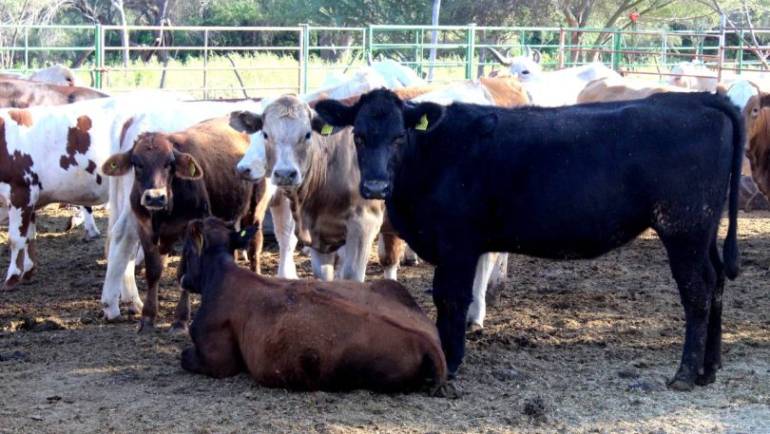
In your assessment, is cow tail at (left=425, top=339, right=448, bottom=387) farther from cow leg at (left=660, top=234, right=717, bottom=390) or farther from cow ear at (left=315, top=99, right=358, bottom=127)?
cow ear at (left=315, top=99, right=358, bottom=127)

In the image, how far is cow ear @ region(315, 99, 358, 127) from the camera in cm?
614

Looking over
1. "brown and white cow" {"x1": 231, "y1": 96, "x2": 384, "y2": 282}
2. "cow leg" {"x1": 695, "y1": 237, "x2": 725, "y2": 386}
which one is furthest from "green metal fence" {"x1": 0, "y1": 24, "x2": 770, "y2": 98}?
"cow leg" {"x1": 695, "y1": 237, "x2": 725, "y2": 386}

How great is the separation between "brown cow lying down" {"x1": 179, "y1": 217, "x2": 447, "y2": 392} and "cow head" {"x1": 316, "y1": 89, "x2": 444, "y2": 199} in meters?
0.66

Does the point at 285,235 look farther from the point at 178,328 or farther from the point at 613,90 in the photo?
the point at 613,90

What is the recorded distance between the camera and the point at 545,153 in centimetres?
597

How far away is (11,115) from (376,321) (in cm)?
526

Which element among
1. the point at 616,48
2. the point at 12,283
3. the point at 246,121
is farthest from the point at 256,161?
the point at 616,48

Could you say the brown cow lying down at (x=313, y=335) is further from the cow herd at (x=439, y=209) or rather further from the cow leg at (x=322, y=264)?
the cow leg at (x=322, y=264)

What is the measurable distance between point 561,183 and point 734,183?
0.97 m

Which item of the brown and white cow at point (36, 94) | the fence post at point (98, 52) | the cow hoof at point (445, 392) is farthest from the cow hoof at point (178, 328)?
the fence post at point (98, 52)

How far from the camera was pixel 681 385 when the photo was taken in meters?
5.86

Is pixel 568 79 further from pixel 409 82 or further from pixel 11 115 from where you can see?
pixel 11 115

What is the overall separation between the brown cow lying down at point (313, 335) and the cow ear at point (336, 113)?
0.94 m

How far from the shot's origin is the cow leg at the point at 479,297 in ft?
24.2
